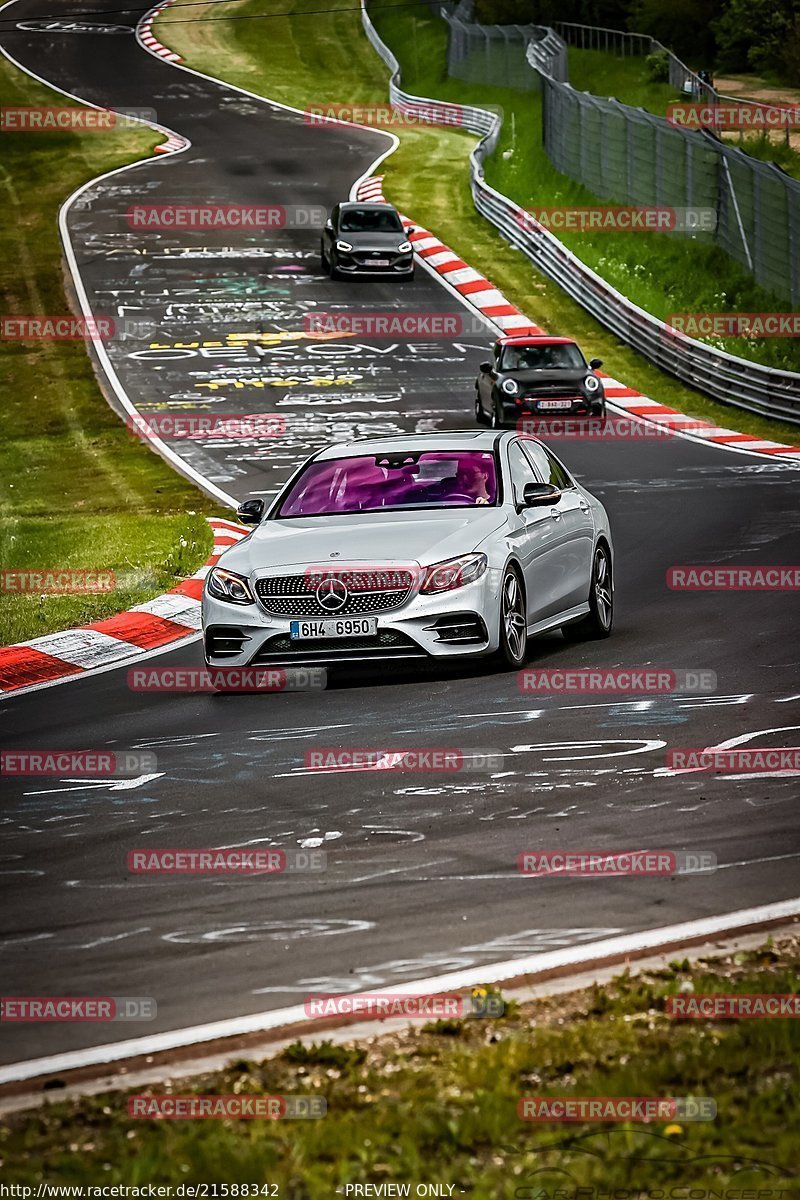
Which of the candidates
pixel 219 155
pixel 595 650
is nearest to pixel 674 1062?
pixel 595 650

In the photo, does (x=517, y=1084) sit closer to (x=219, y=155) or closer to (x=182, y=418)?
(x=182, y=418)

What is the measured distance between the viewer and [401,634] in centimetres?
1198

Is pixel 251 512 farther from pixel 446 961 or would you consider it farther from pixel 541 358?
pixel 541 358

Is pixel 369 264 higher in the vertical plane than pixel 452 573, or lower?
lower

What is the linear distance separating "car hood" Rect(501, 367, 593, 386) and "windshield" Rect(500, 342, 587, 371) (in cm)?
7

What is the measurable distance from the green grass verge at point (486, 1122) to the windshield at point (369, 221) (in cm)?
3595

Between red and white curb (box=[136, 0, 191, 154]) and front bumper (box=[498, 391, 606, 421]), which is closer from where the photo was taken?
front bumper (box=[498, 391, 606, 421])

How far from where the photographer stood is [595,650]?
1353 centimetres

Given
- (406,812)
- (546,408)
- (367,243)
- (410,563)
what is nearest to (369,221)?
(367,243)

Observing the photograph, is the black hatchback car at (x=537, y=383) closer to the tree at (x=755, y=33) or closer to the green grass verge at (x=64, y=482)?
the green grass verge at (x=64, y=482)

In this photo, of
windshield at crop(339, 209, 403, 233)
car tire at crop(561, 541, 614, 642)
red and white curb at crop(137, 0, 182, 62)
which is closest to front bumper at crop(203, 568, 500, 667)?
car tire at crop(561, 541, 614, 642)

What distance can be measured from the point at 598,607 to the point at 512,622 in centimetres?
166

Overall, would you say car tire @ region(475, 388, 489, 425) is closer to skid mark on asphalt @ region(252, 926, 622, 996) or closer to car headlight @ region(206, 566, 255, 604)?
car headlight @ region(206, 566, 255, 604)

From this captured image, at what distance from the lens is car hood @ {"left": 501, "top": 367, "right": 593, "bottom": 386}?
93.9 ft
